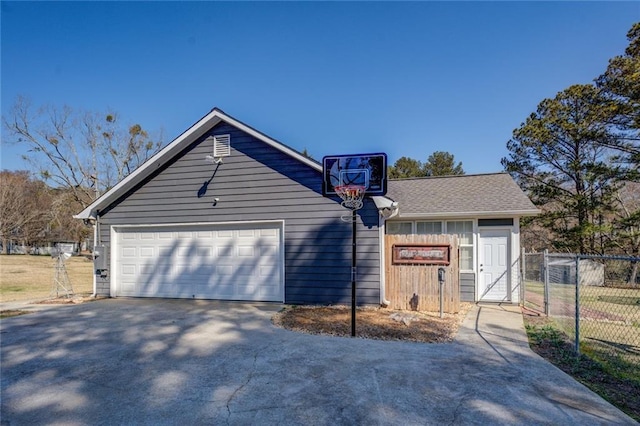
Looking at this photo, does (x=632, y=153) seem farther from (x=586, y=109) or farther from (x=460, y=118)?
(x=460, y=118)

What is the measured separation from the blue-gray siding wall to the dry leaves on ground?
0.73 m

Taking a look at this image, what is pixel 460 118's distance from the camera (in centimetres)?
1430

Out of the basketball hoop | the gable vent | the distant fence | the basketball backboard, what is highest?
the gable vent

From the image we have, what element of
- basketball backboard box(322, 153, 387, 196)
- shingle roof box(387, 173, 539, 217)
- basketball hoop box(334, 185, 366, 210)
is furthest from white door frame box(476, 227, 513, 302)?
basketball hoop box(334, 185, 366, 210)

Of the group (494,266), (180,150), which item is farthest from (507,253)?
(180,150)

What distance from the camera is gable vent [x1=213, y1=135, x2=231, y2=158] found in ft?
31.7

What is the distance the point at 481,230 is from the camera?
31.8 feet

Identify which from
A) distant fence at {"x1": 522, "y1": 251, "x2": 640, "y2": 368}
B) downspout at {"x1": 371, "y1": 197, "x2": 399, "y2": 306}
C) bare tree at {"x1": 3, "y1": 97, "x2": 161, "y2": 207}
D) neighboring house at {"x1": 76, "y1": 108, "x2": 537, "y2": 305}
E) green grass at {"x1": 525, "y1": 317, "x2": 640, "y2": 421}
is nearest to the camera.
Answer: green grass at {"x1": 525, "y1": 317, "x2": 640, "y2": 421}

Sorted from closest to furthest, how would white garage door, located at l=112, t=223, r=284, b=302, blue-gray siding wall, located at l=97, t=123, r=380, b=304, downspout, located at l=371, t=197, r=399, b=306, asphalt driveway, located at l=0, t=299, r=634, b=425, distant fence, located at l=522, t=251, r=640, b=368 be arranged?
1. asphalt driveway, located at l=0, t=299, r=634, b=425
2. distant fence, located at l=522, t=251, r=640, b=368
3. downspout, located at l=371, t=197, r=399, b=306
4. blue-gray siding wall, located at l=97, t=123, r=380, b=304
5. white garage door, located at l=112, t=223, r=284, b=302

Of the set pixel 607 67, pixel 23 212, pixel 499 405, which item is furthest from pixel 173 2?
pixel 23 212

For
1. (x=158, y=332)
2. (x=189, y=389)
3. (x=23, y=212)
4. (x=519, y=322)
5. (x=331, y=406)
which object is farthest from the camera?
(x=23, y=212)

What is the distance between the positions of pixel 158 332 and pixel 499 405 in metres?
5.58

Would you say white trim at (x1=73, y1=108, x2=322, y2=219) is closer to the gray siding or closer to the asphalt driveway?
the asphalt driveway

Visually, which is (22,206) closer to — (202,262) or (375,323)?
(202,262)
